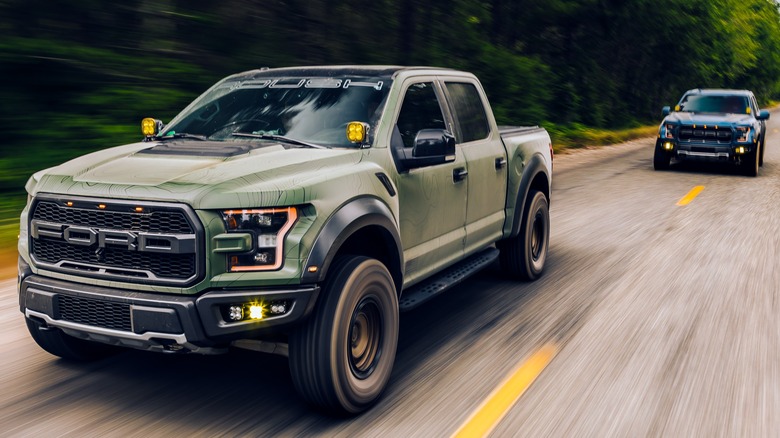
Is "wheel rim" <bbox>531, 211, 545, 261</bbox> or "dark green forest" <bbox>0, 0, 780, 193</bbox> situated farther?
"dark green forest" <bbox>0, 0, 780, 193</bbox>

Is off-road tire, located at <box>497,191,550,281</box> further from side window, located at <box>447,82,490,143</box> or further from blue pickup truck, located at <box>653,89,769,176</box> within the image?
blue pickup truck, located at <box>653,89,769,176</box>

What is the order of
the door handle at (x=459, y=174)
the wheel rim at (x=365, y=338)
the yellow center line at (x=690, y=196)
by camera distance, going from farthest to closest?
1. the yellow center line at (x=690, y=196)
2. the door handle at (x=459, y=174)
3. the wheel rim at (x=365, y=338)

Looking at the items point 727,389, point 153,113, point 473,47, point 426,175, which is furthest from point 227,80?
point 473,47

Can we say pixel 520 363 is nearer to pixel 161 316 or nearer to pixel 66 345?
pixel 161 316

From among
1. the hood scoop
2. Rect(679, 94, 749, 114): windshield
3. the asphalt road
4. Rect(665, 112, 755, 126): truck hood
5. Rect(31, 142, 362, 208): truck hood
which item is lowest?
the asphalt road

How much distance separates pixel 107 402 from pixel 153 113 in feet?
25.9

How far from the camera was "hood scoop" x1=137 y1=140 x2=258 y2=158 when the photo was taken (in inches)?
170

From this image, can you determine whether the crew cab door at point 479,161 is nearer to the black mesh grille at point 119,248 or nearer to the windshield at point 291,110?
the windshield at point 291,110

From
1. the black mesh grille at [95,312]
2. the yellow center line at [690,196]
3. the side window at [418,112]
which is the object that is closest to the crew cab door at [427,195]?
the side window at [418,112]

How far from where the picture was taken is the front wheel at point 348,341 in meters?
3.96

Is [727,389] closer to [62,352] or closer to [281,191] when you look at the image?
[281,191]

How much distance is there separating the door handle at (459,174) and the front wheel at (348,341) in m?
1.28

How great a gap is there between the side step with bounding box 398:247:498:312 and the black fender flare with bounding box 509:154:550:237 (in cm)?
34

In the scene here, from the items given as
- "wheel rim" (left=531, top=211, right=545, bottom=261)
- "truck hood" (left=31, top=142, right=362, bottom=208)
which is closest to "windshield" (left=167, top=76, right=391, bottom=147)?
"truck hood" (left=31, top=142, right=362, bottom=208)
